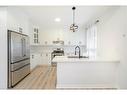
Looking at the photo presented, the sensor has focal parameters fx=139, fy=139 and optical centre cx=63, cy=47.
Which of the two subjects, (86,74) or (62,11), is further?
(62,11)

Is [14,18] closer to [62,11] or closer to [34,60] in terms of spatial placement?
[62,11]

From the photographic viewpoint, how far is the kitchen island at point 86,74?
13.2 ft

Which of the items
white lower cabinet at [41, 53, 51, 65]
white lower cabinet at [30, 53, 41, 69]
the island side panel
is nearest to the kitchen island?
the island side panel

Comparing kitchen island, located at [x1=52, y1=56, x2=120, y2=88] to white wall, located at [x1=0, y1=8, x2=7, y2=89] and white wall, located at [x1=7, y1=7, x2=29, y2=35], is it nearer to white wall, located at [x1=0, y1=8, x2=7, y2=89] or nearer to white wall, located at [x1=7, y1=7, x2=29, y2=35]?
white wall, located at [x1=0, y1=8, x2=7, y2=89]

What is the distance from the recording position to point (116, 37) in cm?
405

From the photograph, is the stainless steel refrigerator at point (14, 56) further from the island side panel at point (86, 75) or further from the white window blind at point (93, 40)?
the white window blind at point (93, 40)

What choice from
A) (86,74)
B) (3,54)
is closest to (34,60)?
(3,54)

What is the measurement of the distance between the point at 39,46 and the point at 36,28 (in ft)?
4.39

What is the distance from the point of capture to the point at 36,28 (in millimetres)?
8570

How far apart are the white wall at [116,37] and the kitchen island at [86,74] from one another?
12.3 inches

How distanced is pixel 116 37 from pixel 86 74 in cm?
139

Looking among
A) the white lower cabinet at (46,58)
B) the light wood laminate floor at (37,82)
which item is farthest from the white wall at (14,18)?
the white lower cabinet at (46,58)
